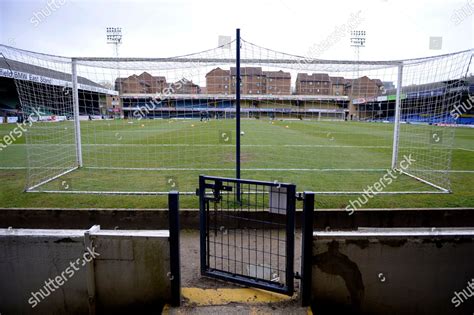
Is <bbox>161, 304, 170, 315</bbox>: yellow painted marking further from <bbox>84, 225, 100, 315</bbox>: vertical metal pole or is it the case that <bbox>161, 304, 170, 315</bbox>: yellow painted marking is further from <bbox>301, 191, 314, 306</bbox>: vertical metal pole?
<bbox>301, 191, 314, 306</bbox>: vertical metal pole

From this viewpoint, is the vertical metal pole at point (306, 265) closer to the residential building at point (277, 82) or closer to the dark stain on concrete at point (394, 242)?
the dark stain on concrete at point (394, 242)

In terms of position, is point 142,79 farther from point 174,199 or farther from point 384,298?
point 384,298

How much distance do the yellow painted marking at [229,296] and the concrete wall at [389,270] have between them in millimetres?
486

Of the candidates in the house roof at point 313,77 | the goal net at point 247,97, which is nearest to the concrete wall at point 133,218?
the goal net at point 247,97

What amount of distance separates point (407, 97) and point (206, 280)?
795 centimetres

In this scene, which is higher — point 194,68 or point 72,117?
point 194,68

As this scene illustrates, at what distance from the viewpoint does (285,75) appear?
773cm

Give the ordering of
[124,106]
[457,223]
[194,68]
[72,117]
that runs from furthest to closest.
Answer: [124,106] < [72,117] < [194,68] < [457,223]

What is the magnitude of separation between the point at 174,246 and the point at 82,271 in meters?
0.99

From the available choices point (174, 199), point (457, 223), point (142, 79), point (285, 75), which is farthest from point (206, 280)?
point (142, 79)

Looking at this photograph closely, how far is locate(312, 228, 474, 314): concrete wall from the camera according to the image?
304 cm

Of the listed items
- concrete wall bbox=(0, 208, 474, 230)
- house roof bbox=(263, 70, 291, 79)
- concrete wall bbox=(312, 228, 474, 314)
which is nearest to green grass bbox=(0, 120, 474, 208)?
concrete wall bbox=(0, 208, 474, 230)

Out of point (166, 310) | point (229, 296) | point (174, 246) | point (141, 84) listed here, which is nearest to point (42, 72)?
point (141, 84)

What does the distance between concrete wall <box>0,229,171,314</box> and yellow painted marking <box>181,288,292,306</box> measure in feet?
1.05
